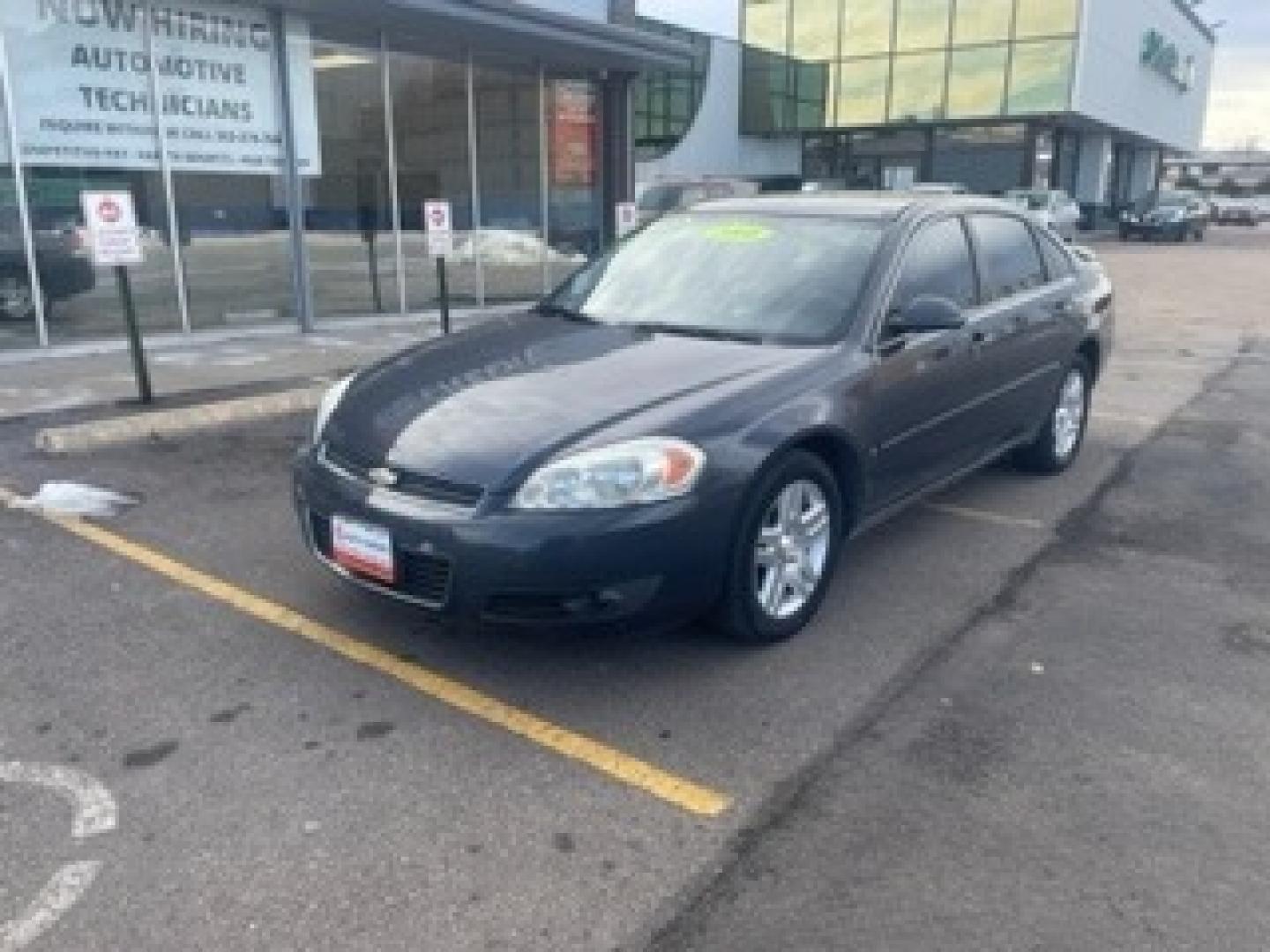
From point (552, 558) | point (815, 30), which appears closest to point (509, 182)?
point (552, 558)

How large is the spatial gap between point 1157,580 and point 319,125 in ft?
32.1

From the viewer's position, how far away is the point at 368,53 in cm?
1198

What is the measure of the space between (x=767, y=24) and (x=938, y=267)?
3795cm

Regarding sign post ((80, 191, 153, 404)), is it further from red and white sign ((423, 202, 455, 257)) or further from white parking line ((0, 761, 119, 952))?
white parking line ((0, 761, 119, 952))

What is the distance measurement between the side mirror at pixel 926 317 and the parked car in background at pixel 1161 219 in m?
37.7

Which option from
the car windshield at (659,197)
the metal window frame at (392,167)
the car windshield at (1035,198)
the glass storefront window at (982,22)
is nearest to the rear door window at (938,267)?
the metal window frame at (392,167)

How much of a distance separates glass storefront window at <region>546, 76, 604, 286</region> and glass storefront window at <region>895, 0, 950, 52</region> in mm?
24485

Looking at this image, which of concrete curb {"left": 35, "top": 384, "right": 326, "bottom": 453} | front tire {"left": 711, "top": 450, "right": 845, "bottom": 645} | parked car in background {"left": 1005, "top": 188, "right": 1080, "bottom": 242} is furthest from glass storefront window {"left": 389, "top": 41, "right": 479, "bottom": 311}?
parked car in background {"left": 1005, "top": 188, "right": 1080, "bottom": 242}

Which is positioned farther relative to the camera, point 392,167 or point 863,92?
point 863,92

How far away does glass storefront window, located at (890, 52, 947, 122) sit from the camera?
35.9 meters

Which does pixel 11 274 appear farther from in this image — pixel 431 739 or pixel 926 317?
pixel 926 317

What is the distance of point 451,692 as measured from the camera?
364 cm

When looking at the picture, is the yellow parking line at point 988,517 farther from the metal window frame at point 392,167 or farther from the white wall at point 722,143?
the white wall at point 722,143

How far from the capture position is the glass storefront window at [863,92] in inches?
1460
